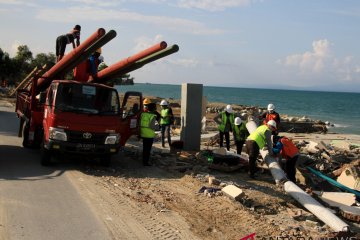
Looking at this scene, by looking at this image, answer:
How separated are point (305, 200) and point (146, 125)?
15.3 feet

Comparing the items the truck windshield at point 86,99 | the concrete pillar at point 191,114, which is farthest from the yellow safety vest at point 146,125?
the concrete pillar at point 191,114

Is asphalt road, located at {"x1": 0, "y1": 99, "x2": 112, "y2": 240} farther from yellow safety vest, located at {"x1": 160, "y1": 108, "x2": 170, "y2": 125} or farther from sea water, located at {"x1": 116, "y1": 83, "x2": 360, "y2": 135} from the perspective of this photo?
sea water, located at {"x1": 116, "y1": 83, "x2": 360, "y2": 135}

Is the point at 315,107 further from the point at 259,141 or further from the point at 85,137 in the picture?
the point at 85,137

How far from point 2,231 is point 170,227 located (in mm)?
2531

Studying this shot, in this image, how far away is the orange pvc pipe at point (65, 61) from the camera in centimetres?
966

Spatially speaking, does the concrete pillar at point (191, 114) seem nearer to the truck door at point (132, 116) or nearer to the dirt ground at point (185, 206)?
the truck door at point (132, 116)

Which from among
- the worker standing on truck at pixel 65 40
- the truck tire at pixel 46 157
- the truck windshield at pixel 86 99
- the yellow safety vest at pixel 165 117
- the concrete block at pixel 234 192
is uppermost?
the worker standing on truck at pixel 65 40

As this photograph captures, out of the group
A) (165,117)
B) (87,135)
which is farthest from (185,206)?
(165,117)

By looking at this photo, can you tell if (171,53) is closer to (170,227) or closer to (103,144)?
(103,144)

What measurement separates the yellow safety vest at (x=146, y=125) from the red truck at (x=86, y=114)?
0.18 meters

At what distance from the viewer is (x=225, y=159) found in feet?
41.1

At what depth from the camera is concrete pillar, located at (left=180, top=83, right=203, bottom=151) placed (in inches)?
568

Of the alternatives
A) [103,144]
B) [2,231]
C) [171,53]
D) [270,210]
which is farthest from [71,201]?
[171,53]

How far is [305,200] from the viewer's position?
9.60 meters
